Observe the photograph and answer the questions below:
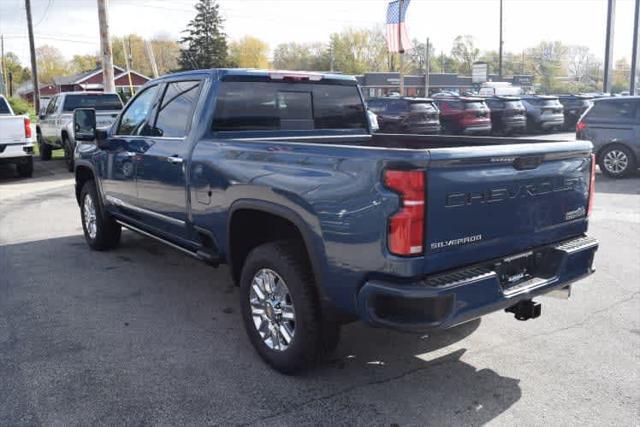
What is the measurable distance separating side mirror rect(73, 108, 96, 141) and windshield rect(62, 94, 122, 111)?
33.5ft

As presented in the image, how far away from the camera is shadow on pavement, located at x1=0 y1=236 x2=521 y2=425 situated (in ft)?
11.1

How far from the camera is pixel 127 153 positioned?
18.9 feet

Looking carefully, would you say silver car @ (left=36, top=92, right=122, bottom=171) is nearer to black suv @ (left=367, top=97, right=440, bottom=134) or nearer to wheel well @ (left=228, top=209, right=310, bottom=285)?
black suv @ (left=367, top=97, right=440, bottom=134)

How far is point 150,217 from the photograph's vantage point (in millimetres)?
5473

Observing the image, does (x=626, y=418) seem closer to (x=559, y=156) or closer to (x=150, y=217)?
(x=559, y=156)

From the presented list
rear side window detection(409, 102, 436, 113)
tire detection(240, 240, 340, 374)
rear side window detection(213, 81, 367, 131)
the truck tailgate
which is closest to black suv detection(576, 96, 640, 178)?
rear side window detection(409, 102, 436, 113)

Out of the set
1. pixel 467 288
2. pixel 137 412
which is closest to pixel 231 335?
pixel 137 412

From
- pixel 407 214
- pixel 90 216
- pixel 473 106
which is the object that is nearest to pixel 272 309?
pixel 407 214

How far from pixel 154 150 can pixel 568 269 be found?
3381 mm

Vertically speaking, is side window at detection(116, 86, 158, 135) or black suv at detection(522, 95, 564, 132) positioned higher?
side window at detection(116, 86, 158, 135)

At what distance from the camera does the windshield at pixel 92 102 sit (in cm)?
1611

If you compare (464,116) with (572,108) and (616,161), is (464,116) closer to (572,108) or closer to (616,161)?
(572,108)

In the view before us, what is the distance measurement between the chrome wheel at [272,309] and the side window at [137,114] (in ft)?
7.95

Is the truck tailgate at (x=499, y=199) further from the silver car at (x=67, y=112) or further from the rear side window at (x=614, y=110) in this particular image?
the silver car at (x=67, y=112)
